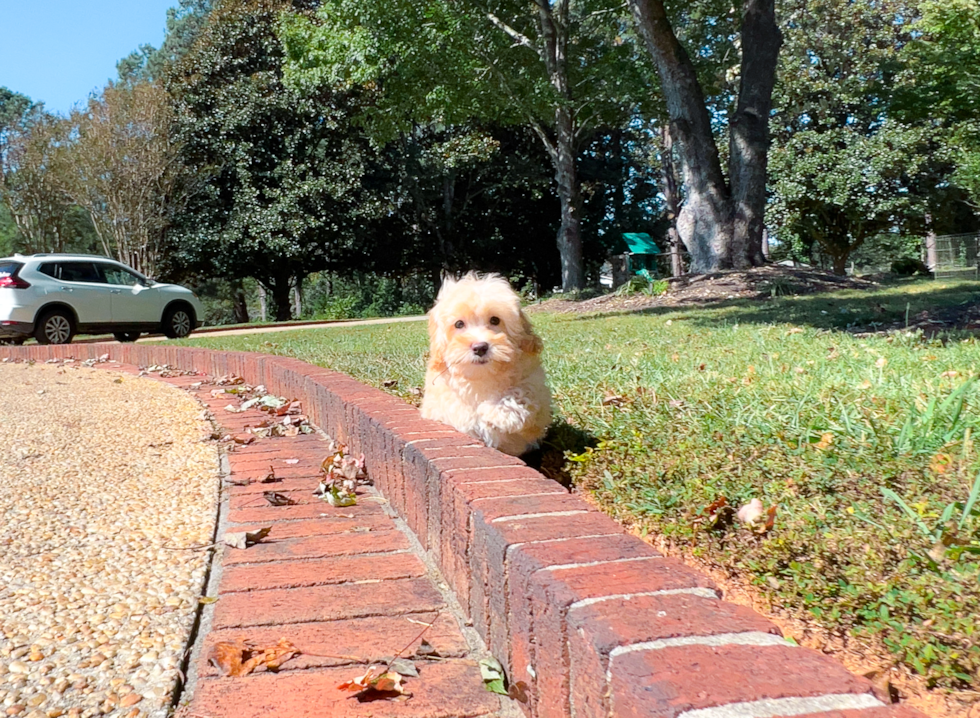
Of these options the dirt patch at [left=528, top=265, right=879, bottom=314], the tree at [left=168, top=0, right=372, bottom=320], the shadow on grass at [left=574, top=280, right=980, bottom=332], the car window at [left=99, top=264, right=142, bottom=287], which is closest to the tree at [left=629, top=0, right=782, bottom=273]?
the dirt patch at [left=528, top=265, right=879, bottom=314]

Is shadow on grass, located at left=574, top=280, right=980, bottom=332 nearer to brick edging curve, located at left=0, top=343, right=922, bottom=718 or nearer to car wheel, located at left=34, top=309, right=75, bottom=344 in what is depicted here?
brick edging curve, located at left=0, top=343, right=922, bottom=718

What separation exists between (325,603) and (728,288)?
11.3 metres

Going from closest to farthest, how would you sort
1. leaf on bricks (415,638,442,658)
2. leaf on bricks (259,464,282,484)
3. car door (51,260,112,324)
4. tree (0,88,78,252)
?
leaf on bricks (415,638,442,658) < leaf on bricks (259,464,282,484) < car door (51,260,112,324) < tree (0,88,78,252)

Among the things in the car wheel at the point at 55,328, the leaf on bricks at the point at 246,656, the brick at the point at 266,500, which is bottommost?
the leaf on bricks at the point at 246,656

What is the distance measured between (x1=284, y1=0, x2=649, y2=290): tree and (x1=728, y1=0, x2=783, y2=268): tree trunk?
411 cm

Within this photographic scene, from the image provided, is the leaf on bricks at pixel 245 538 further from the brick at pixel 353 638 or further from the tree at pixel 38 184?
the tree at pixel 38 184

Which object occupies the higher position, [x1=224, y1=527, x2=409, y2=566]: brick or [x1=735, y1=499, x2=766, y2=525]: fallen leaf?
[x1=735, y1=499, x2=766, y2=525]: fallen leaf

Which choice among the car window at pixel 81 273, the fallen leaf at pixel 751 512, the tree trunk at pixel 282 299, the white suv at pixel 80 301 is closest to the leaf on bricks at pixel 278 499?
the fallen leaf at pixel 751 512

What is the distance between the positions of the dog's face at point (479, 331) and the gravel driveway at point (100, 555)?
1208 millimetres

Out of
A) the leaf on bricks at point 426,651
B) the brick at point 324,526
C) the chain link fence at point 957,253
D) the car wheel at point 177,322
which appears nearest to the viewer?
the leaf on bricks at point 426,651

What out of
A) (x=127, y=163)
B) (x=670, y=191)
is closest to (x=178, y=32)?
(x=127, y=163)

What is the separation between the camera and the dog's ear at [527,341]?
349 centimetres

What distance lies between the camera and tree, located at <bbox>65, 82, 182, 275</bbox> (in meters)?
22.4

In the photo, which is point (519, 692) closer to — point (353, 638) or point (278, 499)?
point (353, 638)
